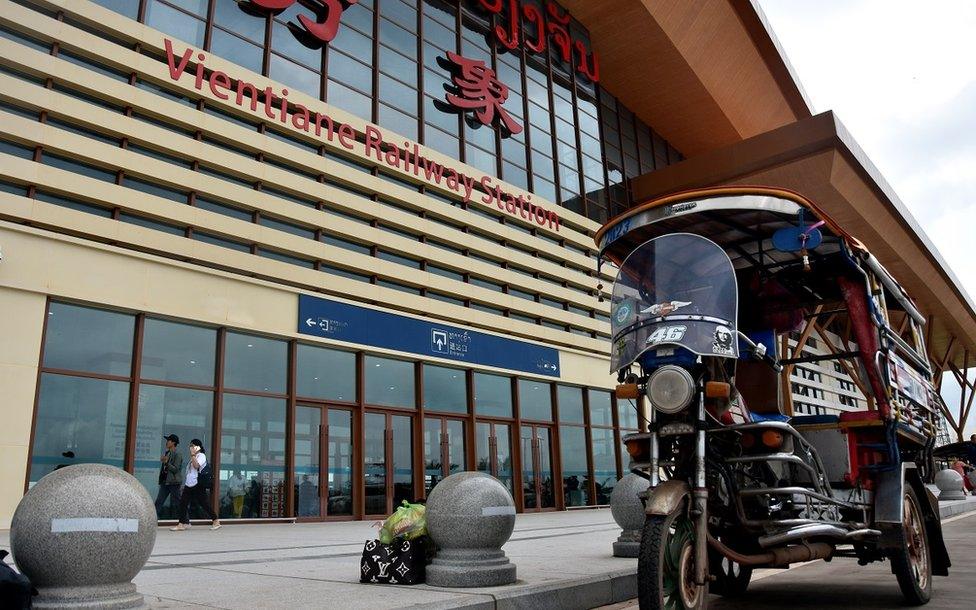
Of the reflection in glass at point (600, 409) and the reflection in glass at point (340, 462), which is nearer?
the reflection in glass at point (340, 462)

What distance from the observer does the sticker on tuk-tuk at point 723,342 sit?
499 centimetres

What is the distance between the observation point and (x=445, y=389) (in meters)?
20.1

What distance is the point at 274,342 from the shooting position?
1656 centimetres

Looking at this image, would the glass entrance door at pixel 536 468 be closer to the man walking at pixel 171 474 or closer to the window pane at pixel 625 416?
the window pane at pixel 625 416

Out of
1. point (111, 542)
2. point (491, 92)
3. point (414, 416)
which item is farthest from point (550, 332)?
point (111, 542)

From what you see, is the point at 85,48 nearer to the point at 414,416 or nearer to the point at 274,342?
the point at 274,342

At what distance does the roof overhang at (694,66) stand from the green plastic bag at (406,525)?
25.2 m

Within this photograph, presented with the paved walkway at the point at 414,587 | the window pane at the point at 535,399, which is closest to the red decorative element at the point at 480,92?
the window pane at the point at 535,399

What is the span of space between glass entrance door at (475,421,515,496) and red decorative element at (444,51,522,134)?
9764 mm

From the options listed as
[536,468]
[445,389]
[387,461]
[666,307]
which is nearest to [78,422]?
[387,461]

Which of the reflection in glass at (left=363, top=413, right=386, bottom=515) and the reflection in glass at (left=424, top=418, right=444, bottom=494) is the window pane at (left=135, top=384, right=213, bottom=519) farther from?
the reflection in glass at (left=424, top=418, right=444, bottom=494)

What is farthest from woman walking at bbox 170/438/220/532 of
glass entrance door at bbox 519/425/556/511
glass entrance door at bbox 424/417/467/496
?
glass entrance door at bbox 519/425/556/511

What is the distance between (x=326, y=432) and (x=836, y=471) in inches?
496

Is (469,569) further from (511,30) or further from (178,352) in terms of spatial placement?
(511,30)
